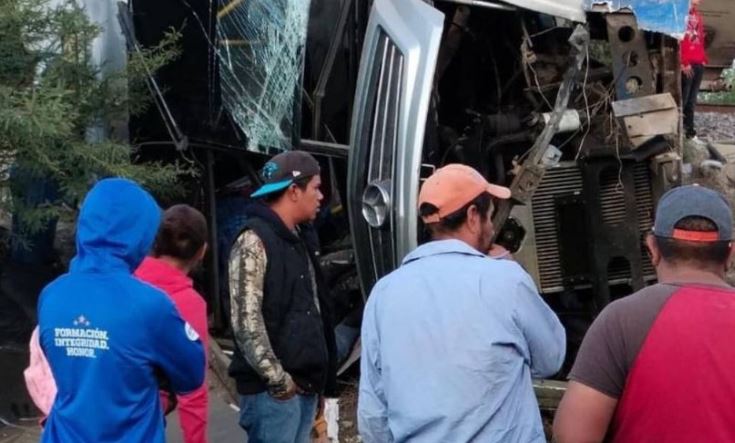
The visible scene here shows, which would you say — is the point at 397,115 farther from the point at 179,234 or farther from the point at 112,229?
the point at 112,229

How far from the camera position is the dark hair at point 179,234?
11.8 feet

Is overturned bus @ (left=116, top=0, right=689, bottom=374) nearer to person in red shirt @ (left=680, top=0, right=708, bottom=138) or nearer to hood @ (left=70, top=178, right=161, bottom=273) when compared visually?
hood @ (left=70, top=178, right=161, bottom=273)

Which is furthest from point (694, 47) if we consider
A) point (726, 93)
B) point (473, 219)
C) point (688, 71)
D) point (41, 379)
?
point (41, 379)

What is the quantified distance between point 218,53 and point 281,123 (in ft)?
2.41

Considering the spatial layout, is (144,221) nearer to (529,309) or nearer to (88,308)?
(88,308)

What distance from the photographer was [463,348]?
271 cm

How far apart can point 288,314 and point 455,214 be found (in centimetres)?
111

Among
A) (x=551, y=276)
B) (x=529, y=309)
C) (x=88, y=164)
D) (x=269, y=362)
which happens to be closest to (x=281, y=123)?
(x=88, y=164)

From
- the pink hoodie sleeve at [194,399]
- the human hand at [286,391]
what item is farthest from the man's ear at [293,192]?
the human hand at [286,391]

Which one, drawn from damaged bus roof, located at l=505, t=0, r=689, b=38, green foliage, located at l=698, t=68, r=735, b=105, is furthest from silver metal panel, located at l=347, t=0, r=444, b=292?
green foliage, located at l=698, t=68, r=735, b=105

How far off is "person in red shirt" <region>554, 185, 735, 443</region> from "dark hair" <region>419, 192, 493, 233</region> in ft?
1.53

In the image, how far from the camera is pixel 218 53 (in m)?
6.31

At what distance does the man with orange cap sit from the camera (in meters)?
2.71

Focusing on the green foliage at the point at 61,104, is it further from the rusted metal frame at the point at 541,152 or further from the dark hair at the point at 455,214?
the dark hair at the point at 455,214
